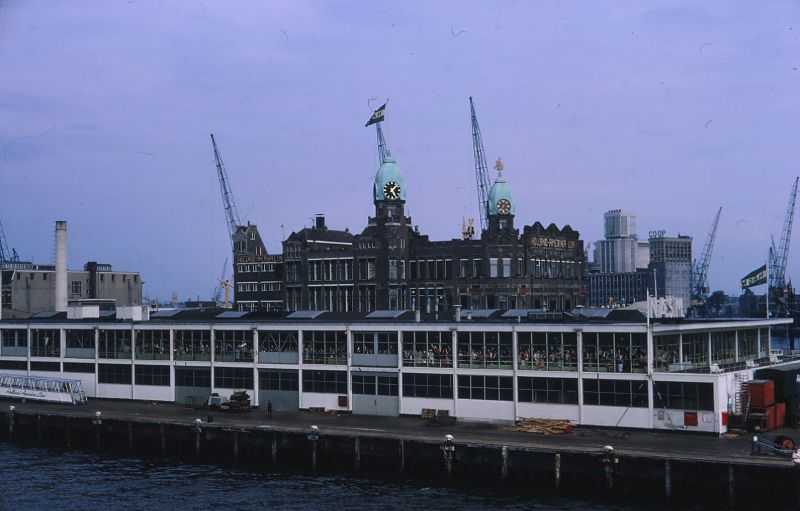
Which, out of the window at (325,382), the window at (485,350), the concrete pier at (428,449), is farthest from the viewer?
the window at (325,382)

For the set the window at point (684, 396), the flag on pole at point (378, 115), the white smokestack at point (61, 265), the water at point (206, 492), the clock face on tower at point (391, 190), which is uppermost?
the flag on pole at point (378, 115)

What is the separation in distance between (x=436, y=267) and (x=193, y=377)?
80089 millimetres

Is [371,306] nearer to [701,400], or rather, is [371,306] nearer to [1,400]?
[1,400]

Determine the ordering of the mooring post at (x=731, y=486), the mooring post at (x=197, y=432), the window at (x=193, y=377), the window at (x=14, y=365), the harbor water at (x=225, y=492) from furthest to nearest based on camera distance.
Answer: the window at (x=14, y=365) → the window at (x=193, y=377) → the mooring post at (x=197, y=432) → the harbor water at (x=225, y=492) → the mooring post at (x=731, y=486)

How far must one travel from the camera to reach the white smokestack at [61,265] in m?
139

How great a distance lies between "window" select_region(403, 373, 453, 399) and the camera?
84.3m

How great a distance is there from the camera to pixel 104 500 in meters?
68.8

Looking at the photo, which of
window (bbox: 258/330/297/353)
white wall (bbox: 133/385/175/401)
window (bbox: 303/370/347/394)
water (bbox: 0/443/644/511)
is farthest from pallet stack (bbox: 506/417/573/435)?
white wall (bbox: 133/385/175/401)

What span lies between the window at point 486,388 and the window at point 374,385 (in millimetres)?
7147

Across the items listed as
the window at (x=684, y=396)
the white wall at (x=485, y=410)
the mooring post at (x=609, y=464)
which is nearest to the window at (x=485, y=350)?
the white wall at (x=485, y=410)

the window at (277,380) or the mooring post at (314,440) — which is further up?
the window at (277,380)

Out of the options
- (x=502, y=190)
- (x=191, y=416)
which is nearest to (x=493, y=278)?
(x=502, y=190)

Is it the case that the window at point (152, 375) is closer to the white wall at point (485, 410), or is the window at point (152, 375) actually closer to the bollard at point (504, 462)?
the white wall at point (485, 410)

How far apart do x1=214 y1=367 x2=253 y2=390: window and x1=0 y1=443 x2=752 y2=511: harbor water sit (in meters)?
14.7
